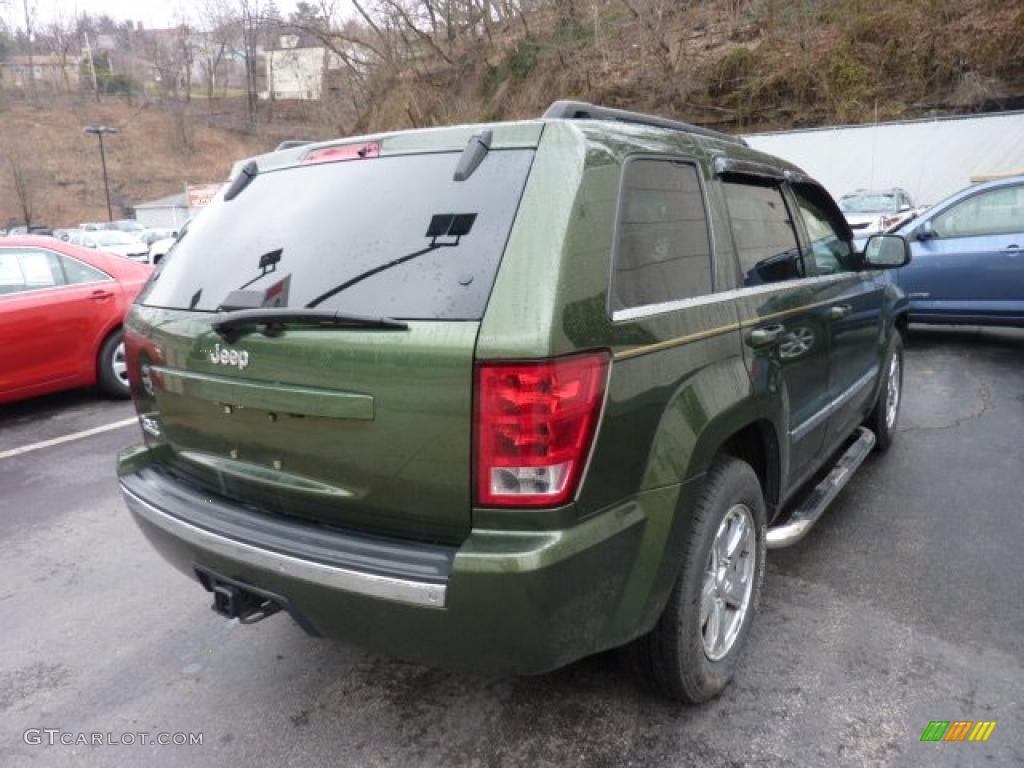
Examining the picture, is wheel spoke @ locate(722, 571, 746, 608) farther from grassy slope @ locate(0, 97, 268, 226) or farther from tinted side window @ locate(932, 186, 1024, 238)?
grassy slope @ locate(0, 97, 268, 226)

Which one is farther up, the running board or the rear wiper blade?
the rear wiper blade

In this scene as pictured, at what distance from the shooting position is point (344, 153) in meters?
2.56

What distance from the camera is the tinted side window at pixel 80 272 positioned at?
6.59m

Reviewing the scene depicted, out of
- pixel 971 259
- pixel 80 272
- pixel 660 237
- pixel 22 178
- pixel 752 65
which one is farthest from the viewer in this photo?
pixel 22 178

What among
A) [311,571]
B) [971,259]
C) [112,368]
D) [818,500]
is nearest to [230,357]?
[311,571]

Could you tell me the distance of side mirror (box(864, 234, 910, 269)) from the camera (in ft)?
13.7

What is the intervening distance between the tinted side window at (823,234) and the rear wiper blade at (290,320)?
7.83ft

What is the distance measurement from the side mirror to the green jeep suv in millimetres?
1770

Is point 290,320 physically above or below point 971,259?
above

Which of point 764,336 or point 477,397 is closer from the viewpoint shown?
point 477,397

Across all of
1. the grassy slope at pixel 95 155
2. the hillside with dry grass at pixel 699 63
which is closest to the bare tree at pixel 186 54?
the grassy slope at pixel 95 155

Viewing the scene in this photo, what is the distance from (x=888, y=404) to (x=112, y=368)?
20.3ft

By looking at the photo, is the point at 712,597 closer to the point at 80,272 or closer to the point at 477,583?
the point at 477,583

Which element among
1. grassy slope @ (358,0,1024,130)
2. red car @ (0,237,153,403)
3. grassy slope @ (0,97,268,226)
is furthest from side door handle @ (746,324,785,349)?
grassy slope @ (0,97,268,226)
